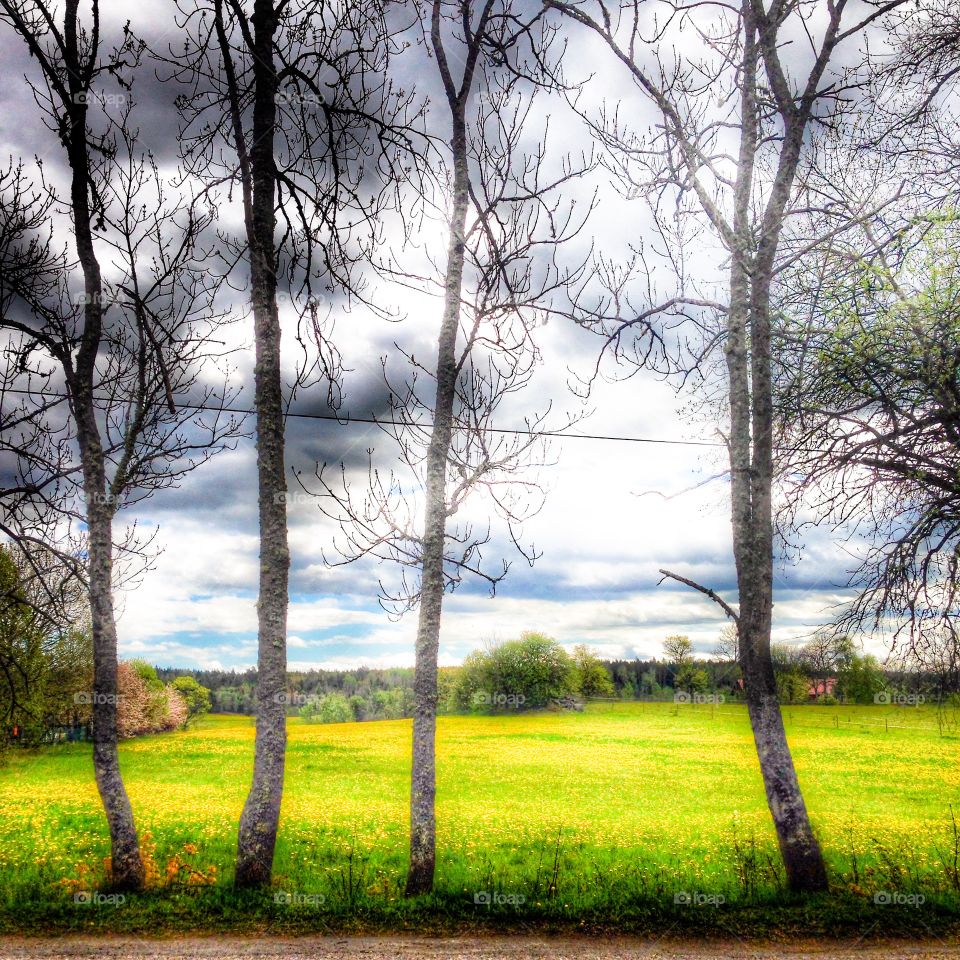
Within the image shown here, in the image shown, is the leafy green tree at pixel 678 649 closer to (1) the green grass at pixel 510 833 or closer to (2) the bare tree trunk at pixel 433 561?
(1) the green grass at pixel 510 833

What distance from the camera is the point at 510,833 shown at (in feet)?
54.5

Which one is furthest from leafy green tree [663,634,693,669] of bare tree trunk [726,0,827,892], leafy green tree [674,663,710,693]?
bare tree trunk [726,0,827,892]

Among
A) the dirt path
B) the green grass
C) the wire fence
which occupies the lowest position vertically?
the wire fence

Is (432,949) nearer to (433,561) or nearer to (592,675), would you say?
(433,561)

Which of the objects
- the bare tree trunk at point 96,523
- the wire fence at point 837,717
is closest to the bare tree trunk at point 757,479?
the bare tree trunk at point 96,523

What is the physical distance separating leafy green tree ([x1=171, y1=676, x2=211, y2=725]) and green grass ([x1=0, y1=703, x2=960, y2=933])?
16479mm

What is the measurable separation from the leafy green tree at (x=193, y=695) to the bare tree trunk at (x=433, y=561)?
181 feet

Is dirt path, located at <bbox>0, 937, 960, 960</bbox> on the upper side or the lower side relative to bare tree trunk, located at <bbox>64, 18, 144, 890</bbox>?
lower

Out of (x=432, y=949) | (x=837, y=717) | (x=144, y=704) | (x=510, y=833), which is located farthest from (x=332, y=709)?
(x=432, y=949)

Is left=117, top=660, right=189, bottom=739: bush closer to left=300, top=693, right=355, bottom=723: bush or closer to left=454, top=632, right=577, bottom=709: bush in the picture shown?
left=300, top=693, right=355, bottom=723: bush

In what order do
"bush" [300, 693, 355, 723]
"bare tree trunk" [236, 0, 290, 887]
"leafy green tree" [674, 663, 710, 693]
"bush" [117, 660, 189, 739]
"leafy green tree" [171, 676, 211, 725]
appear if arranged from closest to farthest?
"bare tree trunk" [236, 0, 290, 887] → "bush" [117, 660, 189, 739] → "leafy green tree" [171, 676, 211, 725] → "bush" [300, 693, 355, 723] → "leafy green tree" [674, 663, 710, 693]

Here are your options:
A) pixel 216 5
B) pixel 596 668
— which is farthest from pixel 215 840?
pixel 596 668

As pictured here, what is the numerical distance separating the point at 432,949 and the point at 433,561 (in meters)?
4.77

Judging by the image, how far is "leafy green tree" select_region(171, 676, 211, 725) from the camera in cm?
5884
